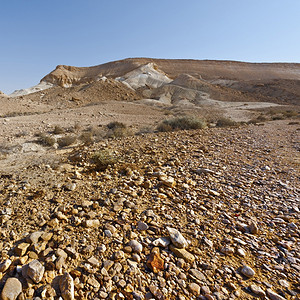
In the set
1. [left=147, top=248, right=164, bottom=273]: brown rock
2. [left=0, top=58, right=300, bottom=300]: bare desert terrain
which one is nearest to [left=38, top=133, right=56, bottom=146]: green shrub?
[left=0, top=58, right=300, bottom=300]: bare desert terrain

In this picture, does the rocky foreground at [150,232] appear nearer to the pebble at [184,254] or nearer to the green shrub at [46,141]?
the pebble at [184,254]

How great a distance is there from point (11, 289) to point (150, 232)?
48.9 inches

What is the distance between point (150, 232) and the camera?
7.14 feet

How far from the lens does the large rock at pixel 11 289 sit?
4.77 feet

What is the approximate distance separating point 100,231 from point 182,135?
4.71 meters

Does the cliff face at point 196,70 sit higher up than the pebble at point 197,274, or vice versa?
the cliff face at point 196,70

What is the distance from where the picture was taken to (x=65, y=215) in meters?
2.36

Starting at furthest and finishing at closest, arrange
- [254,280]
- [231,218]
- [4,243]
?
[231,218], [4,243], [254,280]

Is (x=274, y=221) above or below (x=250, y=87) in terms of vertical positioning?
below

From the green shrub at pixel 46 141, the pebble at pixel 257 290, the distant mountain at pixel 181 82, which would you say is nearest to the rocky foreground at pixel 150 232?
the pebble at pixel 257 290

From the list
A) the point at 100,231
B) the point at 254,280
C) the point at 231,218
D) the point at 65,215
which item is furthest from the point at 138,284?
the point at 231,218

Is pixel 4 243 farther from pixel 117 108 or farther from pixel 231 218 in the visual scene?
pixel 117 108

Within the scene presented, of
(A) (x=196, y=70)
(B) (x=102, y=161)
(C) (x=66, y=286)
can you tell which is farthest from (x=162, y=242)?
(A) (x=196, y=70)

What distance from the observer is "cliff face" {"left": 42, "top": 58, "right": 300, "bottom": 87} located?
53.1 m
